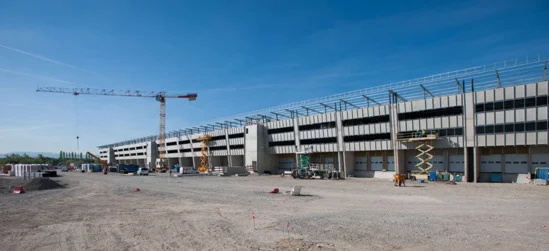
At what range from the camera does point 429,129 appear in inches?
1821

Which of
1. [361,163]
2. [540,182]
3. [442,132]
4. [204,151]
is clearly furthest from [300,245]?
[204,151]

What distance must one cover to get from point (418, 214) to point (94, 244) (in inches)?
600

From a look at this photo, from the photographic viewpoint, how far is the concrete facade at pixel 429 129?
38.7m

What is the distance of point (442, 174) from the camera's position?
148 ft

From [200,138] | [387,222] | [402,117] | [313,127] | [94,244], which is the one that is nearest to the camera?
[94,244]

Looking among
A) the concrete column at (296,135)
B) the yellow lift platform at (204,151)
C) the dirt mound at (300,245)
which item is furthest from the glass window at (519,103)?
the yellow lift platform at (204,151)

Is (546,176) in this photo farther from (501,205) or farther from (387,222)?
(387,222)

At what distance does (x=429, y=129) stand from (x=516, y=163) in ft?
35.2

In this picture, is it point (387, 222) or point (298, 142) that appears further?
point (298, 142)

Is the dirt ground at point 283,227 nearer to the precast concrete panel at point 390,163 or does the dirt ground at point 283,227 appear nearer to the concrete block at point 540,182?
the concrete block at point 540,182

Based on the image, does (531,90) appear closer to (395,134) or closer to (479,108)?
(479,108)

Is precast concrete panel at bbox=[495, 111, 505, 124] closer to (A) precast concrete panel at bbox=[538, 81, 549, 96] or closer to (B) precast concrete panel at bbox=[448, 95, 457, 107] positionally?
(A) precast concrete panel at bbox=[538, 81, 549, 96]

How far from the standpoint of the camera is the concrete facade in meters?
38.7

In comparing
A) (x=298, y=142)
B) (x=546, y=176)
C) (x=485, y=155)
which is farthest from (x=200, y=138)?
(x=546, y=176)
